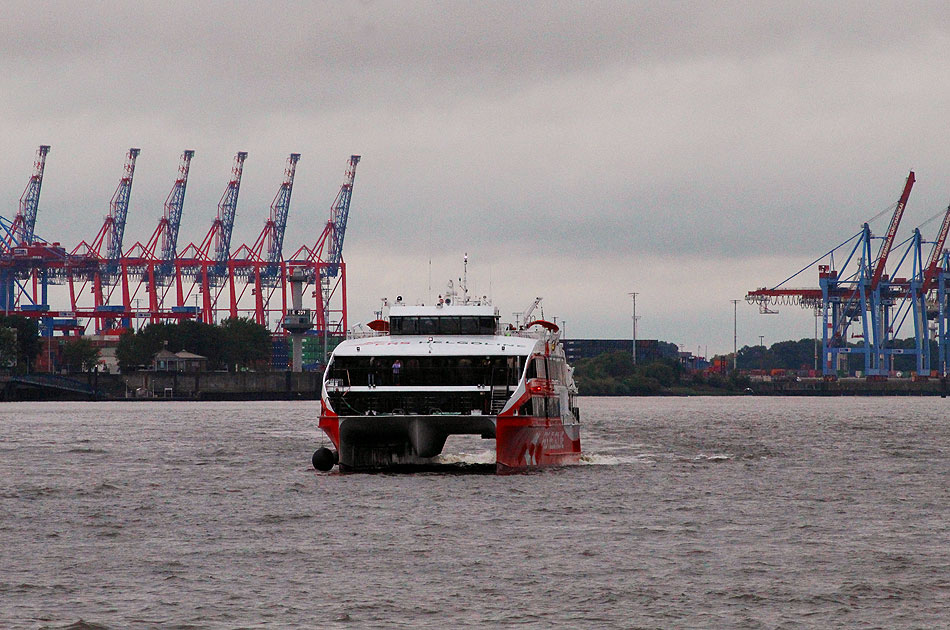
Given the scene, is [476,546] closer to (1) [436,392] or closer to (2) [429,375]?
(1) [436,392]

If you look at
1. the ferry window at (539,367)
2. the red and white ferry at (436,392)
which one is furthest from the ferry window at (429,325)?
the ferry window at (539,367)

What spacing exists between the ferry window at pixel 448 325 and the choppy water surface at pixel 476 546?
17.3 feet

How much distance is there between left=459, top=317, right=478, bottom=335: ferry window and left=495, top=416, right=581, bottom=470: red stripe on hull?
399 cm

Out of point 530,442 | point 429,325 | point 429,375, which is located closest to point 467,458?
point 429,325

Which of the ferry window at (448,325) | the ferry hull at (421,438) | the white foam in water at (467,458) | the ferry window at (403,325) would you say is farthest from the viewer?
the white foam in water at (467,458)

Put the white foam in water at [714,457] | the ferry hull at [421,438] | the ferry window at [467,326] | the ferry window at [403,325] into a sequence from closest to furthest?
the ferry hull at [421,438]
the ferry window at [467,326]
the ferry window at [403,325]
the white foam in water at [714,457]

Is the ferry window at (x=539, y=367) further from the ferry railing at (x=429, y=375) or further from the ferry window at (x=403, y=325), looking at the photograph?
the ferry window at (x=403, y=325)

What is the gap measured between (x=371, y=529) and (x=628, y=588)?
9261mm

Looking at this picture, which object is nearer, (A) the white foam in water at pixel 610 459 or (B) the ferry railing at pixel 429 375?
(B) the ferry railing at pixel 429 375

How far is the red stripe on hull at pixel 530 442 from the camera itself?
1853 inches

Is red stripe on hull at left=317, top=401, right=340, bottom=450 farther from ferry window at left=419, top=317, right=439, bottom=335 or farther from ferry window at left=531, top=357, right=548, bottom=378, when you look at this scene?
ferry window at left=531, top=357, right=548, bottom=378

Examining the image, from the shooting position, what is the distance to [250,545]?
107ft

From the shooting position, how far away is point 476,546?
106ft

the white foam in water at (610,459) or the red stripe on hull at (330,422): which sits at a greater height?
the red stripe on hull at (330,422)
